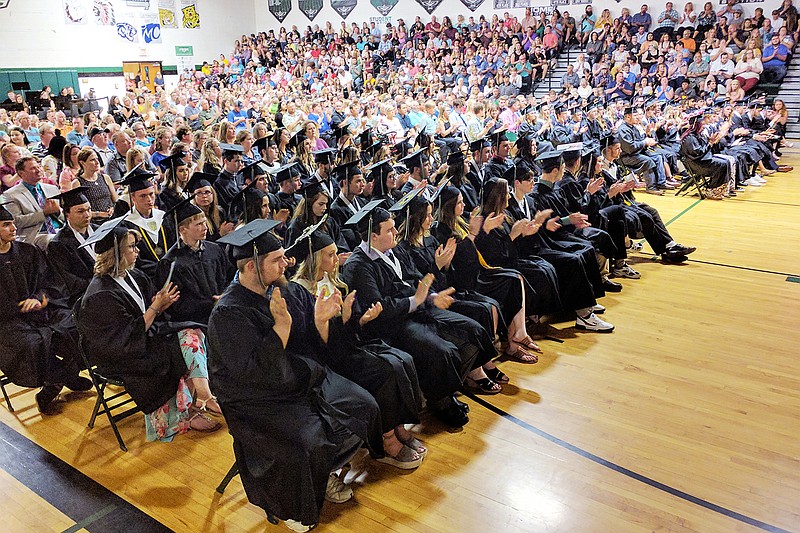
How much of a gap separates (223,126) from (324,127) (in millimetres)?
5589

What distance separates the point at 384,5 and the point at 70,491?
2801cm

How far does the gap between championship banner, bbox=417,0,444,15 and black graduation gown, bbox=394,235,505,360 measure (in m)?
24.0

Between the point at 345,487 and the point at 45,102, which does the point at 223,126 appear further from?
the point at 45,102

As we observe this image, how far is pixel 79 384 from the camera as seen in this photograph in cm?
486

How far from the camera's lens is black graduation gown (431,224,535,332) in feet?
17.3

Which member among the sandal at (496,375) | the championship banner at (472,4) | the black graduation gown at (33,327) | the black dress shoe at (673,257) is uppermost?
the championship banner at (472,4)

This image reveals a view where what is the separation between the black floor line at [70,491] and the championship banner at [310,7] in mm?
30301

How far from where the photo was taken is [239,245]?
3338 mm

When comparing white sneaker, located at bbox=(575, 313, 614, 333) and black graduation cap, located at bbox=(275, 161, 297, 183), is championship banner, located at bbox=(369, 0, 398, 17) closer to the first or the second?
black graduation cap, located at bbox=(275, 161, 297, 183)

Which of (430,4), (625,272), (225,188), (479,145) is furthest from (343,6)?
(625,272)

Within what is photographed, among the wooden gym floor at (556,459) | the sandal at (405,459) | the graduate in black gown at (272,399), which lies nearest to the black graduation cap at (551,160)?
the wooden gym floor at (556,459)

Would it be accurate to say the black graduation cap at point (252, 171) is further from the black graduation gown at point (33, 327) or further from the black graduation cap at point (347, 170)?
the black graduation gown at point (33, 327)

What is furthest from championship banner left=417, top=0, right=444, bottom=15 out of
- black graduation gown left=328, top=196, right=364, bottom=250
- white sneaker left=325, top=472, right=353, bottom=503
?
white sneaker left=325, top=472, right=353, bottom=503

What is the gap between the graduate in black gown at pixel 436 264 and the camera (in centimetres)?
480
